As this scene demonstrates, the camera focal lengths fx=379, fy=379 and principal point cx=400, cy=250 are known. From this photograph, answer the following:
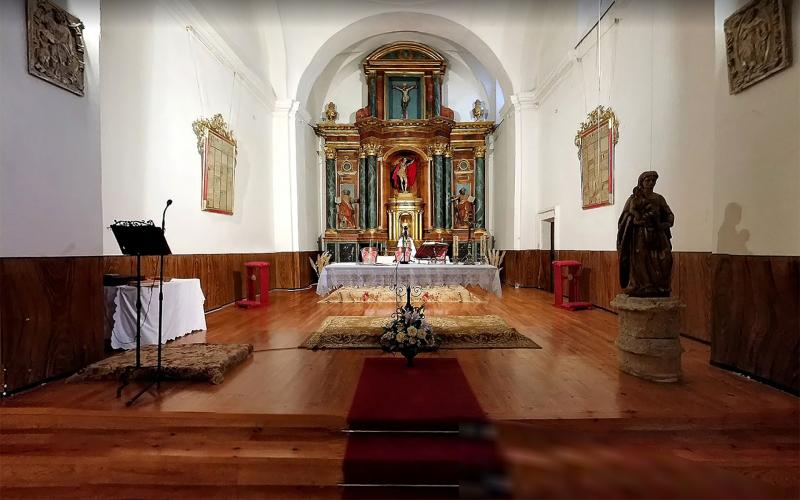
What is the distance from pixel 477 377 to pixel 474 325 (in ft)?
6.78

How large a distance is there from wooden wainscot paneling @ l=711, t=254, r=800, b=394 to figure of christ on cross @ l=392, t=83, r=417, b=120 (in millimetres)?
10874

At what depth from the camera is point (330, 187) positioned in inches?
506

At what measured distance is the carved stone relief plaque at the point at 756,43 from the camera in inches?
122

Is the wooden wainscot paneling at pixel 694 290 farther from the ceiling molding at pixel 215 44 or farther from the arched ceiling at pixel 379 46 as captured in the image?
the arched ceiling at pixel 379 46

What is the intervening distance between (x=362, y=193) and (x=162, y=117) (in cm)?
736

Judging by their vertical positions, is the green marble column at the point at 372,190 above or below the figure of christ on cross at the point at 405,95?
below

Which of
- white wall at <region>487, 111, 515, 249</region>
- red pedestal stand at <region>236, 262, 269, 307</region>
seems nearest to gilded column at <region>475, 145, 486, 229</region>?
white wall at <region>487, 111, 515, 249</region>

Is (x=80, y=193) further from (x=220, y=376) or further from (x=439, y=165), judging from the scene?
(x=439, y=165)

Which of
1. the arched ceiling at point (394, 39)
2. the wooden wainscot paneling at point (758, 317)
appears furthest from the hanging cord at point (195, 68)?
the wooden wainscot paneling at point (758, 317)

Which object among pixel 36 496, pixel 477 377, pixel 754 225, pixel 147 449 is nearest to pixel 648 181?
pixel 754 225

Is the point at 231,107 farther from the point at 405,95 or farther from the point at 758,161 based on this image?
the point at 758,161

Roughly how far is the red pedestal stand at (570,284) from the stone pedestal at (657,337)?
3.75 meters

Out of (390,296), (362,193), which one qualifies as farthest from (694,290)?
(362,193)

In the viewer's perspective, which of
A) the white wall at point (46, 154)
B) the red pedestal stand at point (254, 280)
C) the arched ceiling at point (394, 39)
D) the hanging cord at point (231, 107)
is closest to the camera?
the white wall at point (46, 154)
